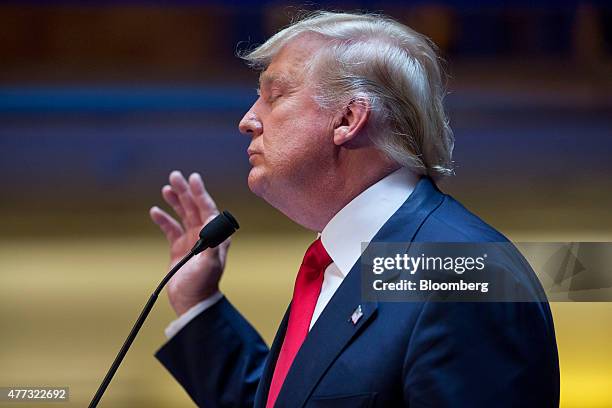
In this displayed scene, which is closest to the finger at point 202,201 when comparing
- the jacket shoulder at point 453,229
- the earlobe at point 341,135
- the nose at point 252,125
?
the nose at point 252,125

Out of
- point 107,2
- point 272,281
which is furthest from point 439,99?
point 107,2

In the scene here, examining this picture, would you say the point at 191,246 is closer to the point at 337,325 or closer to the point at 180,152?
the point at 337,325

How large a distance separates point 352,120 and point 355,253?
183mm

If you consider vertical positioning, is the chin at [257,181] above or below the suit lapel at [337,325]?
above

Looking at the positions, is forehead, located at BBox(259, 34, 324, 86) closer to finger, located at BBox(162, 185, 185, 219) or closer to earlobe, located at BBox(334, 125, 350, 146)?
earlobe, located at BBox(334, 125, 350, 146)

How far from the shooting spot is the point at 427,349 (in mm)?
1112

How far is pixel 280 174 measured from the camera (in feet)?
4.44

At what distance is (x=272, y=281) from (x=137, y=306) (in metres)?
0.31

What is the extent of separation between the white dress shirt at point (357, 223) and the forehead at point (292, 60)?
0.20 metres

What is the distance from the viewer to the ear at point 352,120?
134cm

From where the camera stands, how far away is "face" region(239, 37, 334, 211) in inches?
53.3

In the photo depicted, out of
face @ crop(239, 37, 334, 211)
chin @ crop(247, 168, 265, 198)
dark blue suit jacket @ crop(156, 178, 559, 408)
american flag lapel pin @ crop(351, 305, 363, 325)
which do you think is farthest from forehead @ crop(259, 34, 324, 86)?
Result: american flag lapel pin @ crop(351, 305, 363, 325)

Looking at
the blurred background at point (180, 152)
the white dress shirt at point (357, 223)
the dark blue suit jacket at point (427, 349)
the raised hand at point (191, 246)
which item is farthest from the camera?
the blurred background at point (180, 152)

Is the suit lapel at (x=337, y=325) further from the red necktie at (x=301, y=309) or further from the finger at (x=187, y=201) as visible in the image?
the finger at (x=187, y=201)
